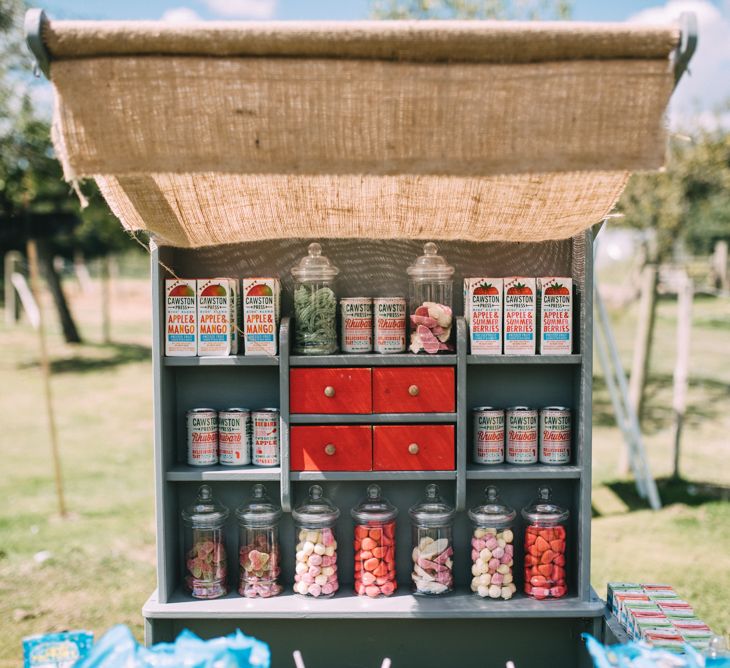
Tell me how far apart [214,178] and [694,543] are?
4086mm

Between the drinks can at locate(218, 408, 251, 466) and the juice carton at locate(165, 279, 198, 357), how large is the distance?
0.26 m

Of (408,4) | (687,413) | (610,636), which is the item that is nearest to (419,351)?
(610,636)

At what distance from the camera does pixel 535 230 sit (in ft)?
8.29

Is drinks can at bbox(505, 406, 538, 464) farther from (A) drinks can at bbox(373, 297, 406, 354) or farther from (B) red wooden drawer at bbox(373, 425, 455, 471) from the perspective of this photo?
(A) drinks can at bbox(373, 297, 406, 354)

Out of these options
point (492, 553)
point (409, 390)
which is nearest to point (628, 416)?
point (492, 553)

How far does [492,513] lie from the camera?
8.93 feet

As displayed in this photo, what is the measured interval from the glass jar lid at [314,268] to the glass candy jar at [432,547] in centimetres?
Result: 85

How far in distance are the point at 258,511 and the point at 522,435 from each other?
98cm

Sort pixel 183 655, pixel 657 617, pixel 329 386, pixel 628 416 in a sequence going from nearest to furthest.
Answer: pixel 183 655, pixel 657 617, pixel 329 386, pixel 628 416

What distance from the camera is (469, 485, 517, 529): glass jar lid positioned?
2711 mm

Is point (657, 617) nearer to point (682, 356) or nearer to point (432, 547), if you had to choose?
point (432, 547)

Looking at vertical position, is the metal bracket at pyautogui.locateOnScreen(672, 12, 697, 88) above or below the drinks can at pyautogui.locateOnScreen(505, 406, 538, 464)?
above

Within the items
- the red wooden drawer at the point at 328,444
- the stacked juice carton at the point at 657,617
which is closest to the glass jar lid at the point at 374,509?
the red wooden drawer at the point at 328,444

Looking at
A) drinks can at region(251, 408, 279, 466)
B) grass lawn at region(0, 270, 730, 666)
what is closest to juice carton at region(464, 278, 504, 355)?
drinks can at region(251, 408, 279, 466)
